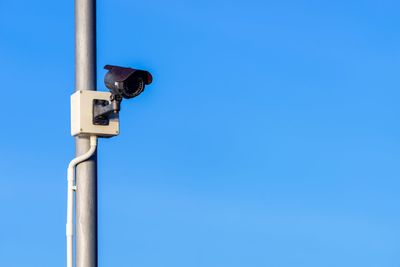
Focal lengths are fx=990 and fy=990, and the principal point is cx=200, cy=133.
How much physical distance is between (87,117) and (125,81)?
0.43 meters

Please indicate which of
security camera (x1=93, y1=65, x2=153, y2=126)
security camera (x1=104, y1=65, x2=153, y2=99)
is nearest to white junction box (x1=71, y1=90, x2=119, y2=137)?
security camera (x1=93, y1=65, x2=153, y2=126)

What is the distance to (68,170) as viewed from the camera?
735 centimetres

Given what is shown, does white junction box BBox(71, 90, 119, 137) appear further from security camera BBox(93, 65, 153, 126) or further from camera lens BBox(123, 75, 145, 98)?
camera lens BBox(123, 75, 145, 98)

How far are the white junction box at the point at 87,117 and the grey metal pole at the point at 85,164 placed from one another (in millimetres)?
88

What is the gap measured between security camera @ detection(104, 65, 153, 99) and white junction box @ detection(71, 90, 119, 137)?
0.17 meters

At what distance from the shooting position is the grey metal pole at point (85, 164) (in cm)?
717

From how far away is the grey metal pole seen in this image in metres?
7.17

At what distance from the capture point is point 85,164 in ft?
24.1

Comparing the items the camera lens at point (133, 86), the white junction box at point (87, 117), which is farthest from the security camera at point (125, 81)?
the white junction box at point (87, 117)

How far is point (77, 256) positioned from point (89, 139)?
2.95 ft

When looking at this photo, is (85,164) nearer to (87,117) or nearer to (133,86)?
(87,117)

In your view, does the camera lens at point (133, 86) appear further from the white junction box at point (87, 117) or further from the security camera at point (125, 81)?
the white junction box at point (87, 117)

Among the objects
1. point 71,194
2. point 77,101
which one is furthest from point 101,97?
point 71,194

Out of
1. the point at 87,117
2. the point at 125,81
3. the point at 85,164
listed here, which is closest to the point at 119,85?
the point at 125,81
